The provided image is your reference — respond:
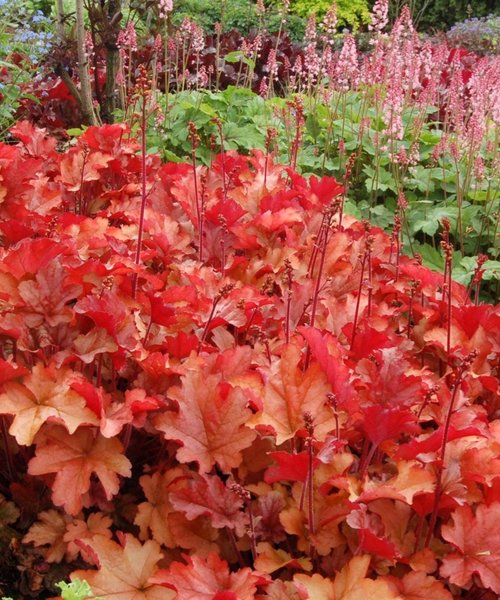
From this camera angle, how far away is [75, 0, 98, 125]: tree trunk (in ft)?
A: 13.3

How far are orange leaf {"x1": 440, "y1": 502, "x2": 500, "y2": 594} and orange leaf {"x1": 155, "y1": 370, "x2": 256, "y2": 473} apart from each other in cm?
36

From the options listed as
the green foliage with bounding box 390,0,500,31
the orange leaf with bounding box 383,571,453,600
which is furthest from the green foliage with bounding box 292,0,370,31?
the orange leaf with bounding box 383,571,453,600

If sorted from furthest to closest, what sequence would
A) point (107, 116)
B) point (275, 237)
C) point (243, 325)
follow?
point (107, 116)
point (275, 237)
point (243, 325)

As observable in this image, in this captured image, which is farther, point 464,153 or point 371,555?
point 464,153

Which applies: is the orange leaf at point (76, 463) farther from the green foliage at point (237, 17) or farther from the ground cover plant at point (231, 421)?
the green foliage at point (237, 17)

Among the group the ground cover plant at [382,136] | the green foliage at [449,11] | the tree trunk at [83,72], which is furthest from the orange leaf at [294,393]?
the green foliage at [449,11]

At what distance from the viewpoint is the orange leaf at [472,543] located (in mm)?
1162

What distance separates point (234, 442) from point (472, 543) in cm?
41

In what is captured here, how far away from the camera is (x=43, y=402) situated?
1269mm

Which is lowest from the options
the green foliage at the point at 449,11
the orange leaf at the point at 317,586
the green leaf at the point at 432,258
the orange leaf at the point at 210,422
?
the green foliage at the point at 449,11

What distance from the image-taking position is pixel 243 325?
1544 millimetres

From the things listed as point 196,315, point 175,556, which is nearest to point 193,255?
point 196,315

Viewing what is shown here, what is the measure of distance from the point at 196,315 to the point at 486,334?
25.4 inches

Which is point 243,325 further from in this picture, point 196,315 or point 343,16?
point 343,16
